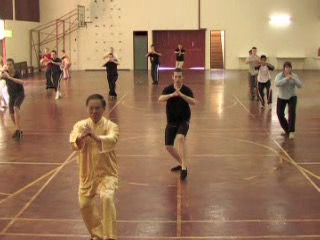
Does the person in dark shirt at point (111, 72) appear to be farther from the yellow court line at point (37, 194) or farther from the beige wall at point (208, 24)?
the beige wall at point (208, 24)

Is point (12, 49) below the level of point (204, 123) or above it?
above

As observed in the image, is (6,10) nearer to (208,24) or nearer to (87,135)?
(208,24)

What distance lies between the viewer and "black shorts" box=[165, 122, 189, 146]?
8898mm

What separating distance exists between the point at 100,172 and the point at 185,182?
3.58 metres

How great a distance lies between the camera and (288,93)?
496 inches

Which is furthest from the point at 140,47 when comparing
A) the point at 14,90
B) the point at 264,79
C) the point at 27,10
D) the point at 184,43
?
the point at 14,90

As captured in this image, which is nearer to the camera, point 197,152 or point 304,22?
point 197,152

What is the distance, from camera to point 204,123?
1480cm

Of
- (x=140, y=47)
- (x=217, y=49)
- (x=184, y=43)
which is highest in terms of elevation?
(x=184, y=43)

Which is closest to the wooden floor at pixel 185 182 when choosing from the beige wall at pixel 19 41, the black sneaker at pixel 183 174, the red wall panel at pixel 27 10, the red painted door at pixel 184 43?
the black sneaker at pixel 183 174

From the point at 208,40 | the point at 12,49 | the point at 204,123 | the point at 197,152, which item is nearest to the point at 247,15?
the point at 208,40

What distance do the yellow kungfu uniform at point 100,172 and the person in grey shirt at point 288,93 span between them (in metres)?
7.79

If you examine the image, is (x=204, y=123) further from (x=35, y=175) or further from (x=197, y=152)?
(x=35, y=175)

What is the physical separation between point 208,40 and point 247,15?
333 cm
